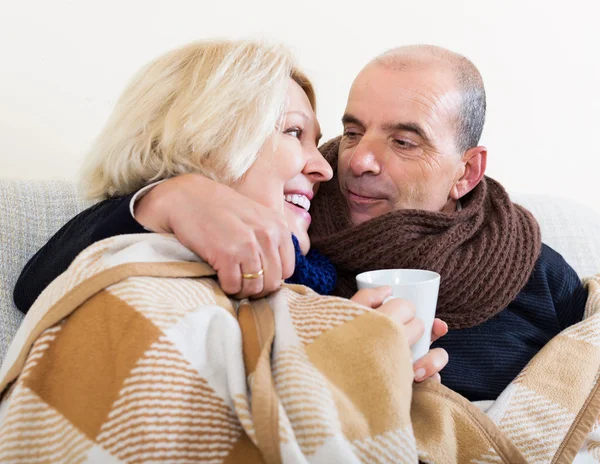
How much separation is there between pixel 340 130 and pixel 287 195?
0.86 metres

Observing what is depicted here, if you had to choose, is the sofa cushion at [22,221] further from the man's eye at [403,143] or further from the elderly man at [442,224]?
the man's eye at [403,143]

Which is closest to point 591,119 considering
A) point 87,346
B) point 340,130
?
point 340,130

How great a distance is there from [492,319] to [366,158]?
45cm

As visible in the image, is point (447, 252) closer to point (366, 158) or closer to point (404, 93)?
point (366, 158)

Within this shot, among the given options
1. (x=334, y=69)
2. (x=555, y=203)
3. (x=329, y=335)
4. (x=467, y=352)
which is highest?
(x=334, y=69)

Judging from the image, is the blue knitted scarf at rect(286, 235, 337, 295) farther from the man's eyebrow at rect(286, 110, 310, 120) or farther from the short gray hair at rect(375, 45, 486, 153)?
the short gray hair at rect(375, 45, 486, 153)

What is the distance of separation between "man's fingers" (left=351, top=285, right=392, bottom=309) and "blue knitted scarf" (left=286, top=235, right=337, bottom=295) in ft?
0.85

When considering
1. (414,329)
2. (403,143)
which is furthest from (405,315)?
(403,143)

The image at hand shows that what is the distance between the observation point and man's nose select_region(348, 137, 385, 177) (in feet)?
4.63

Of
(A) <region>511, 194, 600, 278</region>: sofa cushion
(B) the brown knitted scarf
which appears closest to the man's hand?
(B) the brown knitted scarf

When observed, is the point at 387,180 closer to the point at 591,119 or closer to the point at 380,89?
the point at 380,89

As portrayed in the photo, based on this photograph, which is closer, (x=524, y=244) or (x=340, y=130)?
(x=524, y=244)

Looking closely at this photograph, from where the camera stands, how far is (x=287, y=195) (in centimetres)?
126

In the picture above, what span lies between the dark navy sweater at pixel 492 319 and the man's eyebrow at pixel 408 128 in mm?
419
